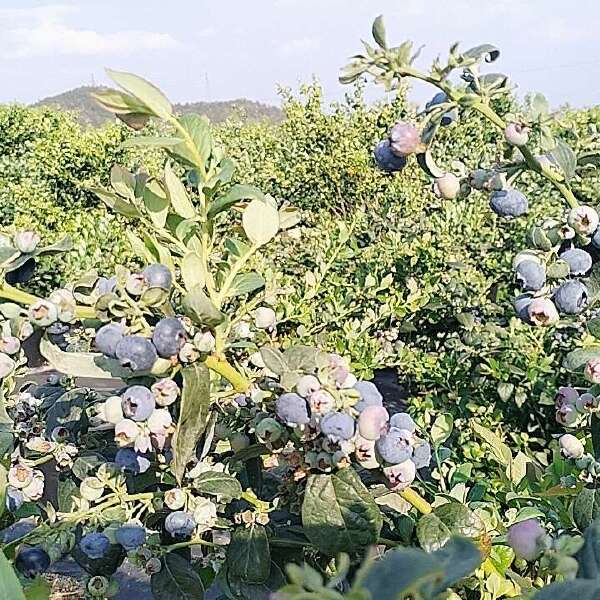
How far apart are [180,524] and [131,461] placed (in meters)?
0.09

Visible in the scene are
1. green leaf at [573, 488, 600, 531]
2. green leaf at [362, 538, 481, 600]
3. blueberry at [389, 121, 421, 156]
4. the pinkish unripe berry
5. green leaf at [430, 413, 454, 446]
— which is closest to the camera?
green leaf at [362, 538, 481, 600]

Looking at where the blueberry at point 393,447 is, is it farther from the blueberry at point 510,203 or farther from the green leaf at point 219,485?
the blueberry at point 510,203

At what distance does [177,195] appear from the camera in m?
0.81

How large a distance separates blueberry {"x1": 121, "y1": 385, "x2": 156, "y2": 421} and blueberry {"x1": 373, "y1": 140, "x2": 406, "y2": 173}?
0.39m

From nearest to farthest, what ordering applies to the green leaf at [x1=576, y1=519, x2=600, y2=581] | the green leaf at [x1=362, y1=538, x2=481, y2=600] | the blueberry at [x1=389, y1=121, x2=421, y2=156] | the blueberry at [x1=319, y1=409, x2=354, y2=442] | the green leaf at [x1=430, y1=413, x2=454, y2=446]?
1. the green leaf at [x1=362, y1=538, x2=481, y2=600]
2. the green leaf at [x1=576, y1=519, x2=600, y2=581]
3. the blueberry at [x1=319, y1=409, x2=354, y2=442]
4. the blueberry at [x1=389, y1=121, x2=421, y2=156]
5. the green leaf at [x1=430, y1=413, x2=454, y2=446]

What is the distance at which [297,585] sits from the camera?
0.29 meters

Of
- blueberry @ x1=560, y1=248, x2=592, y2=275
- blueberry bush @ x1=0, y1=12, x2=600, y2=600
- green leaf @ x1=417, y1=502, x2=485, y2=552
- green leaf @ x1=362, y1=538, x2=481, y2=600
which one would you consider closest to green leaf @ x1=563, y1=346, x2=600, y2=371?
blueberry bush @ x1=0, y1=12, x2=600, y2=600

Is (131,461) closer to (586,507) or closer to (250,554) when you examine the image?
(250,554)

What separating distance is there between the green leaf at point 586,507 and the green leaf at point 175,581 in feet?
1.30

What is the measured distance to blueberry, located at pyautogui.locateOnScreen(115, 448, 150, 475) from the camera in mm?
823

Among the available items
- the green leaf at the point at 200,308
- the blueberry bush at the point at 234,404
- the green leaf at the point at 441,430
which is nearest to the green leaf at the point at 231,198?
the blueberry bush at the point at 234,404

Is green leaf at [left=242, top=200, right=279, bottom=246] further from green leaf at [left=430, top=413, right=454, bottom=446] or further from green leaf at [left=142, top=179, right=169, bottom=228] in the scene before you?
green leaf at [left=430, top=413, right=454, bottom=446]

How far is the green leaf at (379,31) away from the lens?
86cm

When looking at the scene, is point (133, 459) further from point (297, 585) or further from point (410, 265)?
point (410, 265)
